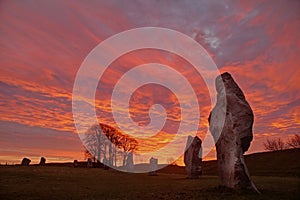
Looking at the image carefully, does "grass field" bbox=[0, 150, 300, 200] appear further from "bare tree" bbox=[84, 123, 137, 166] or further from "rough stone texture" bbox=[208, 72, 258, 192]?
"bare tree" bbox=[84, 123, 137, 166]

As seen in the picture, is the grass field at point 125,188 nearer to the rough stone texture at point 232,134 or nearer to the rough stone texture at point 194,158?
the rough stone texture at point 232,134

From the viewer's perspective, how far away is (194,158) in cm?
3316

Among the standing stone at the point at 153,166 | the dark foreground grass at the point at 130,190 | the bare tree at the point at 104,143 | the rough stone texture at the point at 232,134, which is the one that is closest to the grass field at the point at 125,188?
the dark foreground grass at the point at 130,190

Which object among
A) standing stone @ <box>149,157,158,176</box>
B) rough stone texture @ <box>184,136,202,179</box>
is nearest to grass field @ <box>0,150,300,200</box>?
rough stone texture @ <box>184,136,202,179</box>

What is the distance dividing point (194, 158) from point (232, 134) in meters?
18.1

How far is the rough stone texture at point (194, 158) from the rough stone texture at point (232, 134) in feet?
52.2

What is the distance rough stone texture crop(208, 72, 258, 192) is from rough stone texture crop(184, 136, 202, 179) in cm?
1592

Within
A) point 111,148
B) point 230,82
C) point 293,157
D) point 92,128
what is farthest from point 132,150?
point 230,82

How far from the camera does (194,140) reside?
34.3 metres

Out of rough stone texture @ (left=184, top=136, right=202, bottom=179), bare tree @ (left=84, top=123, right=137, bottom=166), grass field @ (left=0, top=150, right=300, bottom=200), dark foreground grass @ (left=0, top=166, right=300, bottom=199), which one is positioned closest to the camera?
dark foreground grass @ (left=0, top=166, right=300, bottom=199)

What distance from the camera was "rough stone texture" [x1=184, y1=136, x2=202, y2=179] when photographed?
33.0m

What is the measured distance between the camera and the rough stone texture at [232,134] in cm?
1497

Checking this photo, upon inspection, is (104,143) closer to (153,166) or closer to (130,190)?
(153,166)

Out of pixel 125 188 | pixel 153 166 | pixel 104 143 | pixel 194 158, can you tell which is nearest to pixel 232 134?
pixel 125 188
